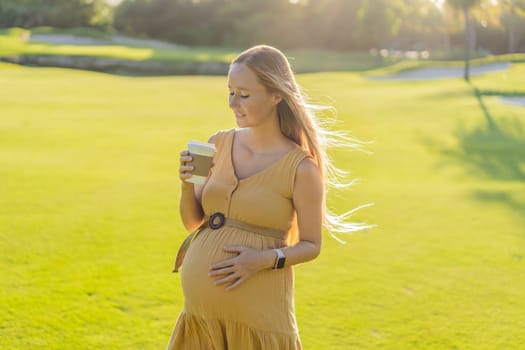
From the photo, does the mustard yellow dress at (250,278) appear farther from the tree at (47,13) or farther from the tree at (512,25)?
the tree at (47,13)

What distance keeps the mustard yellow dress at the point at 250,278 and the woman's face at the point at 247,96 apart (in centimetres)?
21

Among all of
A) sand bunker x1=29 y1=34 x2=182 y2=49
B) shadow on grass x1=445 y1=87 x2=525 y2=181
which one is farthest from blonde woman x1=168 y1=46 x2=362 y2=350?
sand bunker x1=29 y1=34 x2=182 y2=49

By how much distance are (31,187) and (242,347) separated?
241 inches

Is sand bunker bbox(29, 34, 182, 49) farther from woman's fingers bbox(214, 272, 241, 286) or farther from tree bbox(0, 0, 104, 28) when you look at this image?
woman's fingers bbox(214, 272, 241, 286)

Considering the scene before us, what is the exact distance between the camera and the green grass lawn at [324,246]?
4566 mm

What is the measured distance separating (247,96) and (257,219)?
0.51m

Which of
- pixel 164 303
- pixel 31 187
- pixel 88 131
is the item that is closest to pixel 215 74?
pixel 88 131

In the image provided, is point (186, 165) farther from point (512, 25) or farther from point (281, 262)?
point (512, 25)

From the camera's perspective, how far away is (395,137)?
530 inches

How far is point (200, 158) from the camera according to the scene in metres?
2.64

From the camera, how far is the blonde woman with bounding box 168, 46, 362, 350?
8.70 ft

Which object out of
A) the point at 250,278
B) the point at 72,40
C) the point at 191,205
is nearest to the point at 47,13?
the point at 72,40

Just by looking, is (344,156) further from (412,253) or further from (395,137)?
(412,253)

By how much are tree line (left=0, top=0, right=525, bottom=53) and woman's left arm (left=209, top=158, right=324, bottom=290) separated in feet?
165
